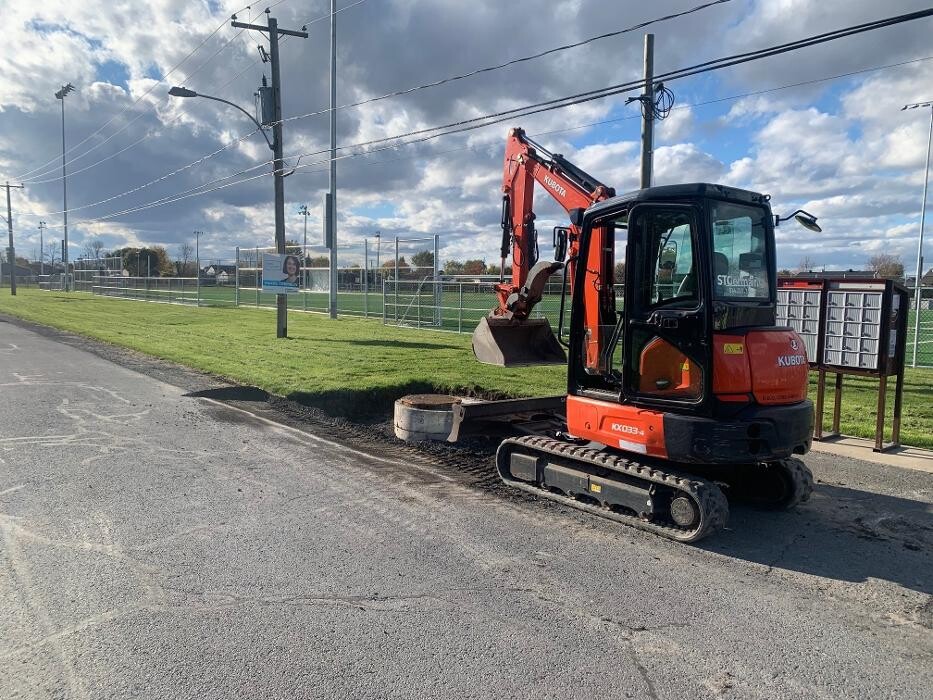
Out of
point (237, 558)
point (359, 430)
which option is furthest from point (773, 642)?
point (359, 430)

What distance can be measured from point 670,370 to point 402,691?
10.6ft

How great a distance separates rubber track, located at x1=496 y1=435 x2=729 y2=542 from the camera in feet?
16.9

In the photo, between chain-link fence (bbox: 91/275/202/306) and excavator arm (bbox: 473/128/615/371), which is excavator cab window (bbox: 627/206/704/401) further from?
chain-link fence (bbox: 91/275/202/306)

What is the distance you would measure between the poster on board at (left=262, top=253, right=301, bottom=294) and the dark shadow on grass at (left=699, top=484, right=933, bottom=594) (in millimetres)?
16519

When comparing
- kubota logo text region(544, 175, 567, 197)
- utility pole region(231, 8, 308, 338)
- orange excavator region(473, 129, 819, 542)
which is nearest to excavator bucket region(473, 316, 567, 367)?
kubota logo text region(544, 175, 567, 197)

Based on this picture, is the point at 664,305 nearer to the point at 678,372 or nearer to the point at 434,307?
the point at 678,372

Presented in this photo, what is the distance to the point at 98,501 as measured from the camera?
6004 millimetres

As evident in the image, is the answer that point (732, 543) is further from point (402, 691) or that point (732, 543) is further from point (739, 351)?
point (402, 691)

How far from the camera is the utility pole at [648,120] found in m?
14.0

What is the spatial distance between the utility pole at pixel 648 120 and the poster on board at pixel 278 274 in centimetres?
1072

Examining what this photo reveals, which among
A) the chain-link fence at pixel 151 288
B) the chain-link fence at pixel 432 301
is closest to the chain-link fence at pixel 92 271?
the chain-link fence at pixel 151 288

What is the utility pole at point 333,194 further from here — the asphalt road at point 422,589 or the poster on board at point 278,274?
the asphalt road at point 422,589

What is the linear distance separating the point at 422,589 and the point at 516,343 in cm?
470

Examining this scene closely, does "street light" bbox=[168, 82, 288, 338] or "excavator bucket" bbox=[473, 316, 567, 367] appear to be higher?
"street light" bbox=[168, 82, 288, 338]
